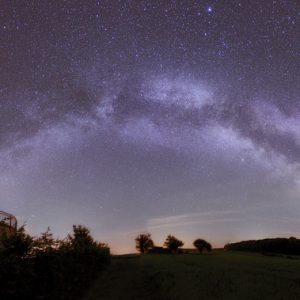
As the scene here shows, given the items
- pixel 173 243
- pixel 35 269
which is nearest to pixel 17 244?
pixel 35 269

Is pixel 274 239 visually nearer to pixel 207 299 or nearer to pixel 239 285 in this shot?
pixel 239 285

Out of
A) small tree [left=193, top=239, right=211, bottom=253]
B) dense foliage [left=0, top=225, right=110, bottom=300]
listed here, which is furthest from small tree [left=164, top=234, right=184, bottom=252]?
dense foliage [left=0, top=225, right=110, bottom=300]

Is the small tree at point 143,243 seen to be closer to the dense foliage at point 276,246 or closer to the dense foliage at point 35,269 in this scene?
the dense foliage at point 276,246

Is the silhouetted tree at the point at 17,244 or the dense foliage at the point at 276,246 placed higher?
the silhouetted tree at the point at 17,244

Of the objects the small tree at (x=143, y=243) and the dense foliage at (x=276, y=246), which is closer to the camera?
the dense foliage at (x=276, y=246)

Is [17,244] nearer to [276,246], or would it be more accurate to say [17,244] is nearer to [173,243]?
[276,246]

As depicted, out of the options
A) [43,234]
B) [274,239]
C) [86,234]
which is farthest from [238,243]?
[43,234]

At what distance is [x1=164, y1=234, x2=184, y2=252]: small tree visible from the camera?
124606 millimetres

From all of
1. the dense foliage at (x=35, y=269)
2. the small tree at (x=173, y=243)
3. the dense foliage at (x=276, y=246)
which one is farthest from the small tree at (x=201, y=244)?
the dense foliage at (x=35, y=269)

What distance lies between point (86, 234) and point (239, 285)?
49.6 m

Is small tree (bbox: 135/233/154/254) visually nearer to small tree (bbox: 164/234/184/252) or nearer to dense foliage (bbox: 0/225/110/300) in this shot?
small tree (bbox: 164/234/184/252)

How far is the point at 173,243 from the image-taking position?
125312mm

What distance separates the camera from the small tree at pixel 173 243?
124606mm

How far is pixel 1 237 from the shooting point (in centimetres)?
1842
